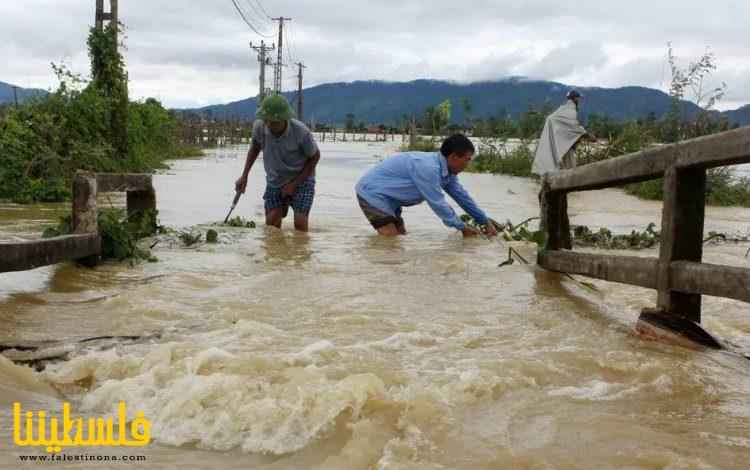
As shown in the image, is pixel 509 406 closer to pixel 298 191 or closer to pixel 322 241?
pixel 322 241

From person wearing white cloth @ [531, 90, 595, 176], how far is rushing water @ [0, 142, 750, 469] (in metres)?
7.40

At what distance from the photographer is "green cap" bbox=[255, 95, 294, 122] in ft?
23.6

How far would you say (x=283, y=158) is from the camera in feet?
24.9

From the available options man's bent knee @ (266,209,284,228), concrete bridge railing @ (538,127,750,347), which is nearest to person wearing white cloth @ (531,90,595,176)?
man's bent knee @ (266,209,284,228)

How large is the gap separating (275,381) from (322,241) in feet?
15.2

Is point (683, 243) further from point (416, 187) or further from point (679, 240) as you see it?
point (416, 187)

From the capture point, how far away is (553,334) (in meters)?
3.60

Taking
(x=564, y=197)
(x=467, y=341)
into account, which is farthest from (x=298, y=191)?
(x=467, y=341)

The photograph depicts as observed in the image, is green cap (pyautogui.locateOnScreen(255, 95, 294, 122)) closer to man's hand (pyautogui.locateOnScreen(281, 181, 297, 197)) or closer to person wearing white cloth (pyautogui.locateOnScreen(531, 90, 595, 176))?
man's hand (pyautogui.locateOnScreen(281, 181, 297, 197))

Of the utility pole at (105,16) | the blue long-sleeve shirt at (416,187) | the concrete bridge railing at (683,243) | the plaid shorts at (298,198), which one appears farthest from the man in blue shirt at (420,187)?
the utility pole at (105,16)

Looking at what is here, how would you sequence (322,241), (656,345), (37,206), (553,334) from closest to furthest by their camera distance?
(656,345)
(553,334)
(322,241)
(37,206)

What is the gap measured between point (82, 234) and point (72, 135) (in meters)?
9.39

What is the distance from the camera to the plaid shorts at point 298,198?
7.83 m

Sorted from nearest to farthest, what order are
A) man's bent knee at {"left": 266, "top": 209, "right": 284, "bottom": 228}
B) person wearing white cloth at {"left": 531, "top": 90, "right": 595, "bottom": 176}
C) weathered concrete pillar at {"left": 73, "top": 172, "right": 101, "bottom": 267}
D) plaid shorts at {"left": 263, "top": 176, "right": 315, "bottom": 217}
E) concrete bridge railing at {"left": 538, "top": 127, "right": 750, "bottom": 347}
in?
concrete bridge railing at {"left": 538, "top": 127, "right": 750, "bottom": 347} → weathered concrete pillar at {"left": 73, "top": 172, "right": 101, "bottom": 267} → plaid shorts at {"left": 263, "top": 176, "right": 315, "bottom": 217} → man's bent knee at {"left": 266, "top": 209, "right": 284, "bottom": 228} → person wearing white cloth at {"left": 531, "top": 90, "right": 595, "bottom": 176}
